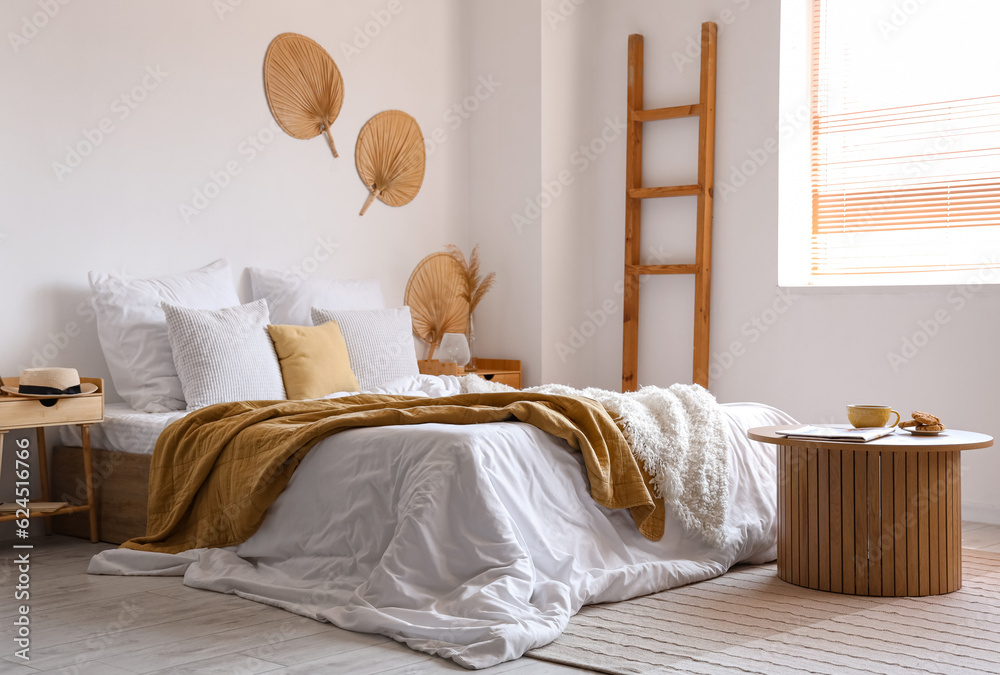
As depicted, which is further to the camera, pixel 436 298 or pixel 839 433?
pixel 436 298

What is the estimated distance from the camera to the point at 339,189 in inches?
193

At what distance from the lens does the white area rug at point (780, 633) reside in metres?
2.20

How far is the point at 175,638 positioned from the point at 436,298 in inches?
125

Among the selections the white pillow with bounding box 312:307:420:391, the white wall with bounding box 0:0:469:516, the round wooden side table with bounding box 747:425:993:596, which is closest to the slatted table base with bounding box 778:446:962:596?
the round wooden side table with bounding box 747:425:993:596

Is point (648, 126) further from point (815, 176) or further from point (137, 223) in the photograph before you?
point (137, 223)

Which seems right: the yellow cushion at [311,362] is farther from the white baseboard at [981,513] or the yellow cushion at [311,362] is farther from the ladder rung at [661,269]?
the white baseboard at [981,513]

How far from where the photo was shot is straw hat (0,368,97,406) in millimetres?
3332

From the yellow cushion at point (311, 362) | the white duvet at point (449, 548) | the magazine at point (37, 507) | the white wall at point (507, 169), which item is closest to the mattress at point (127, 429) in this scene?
the yellow cushion at point (311, 362)

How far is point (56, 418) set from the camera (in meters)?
3.38

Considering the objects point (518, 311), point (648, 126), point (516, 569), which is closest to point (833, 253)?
point (648, 126)

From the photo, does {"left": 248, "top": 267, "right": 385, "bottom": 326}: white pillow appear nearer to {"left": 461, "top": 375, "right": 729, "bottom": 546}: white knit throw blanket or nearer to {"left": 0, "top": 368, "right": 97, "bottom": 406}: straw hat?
{"left": 0, "top": 368, "right": 97, "bottom": 406}: straw hat

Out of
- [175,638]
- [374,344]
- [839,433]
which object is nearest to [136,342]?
[374,344]

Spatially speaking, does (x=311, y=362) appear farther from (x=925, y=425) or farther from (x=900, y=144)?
(x=900, y=144)

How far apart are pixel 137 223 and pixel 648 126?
→ 8.73 feet
